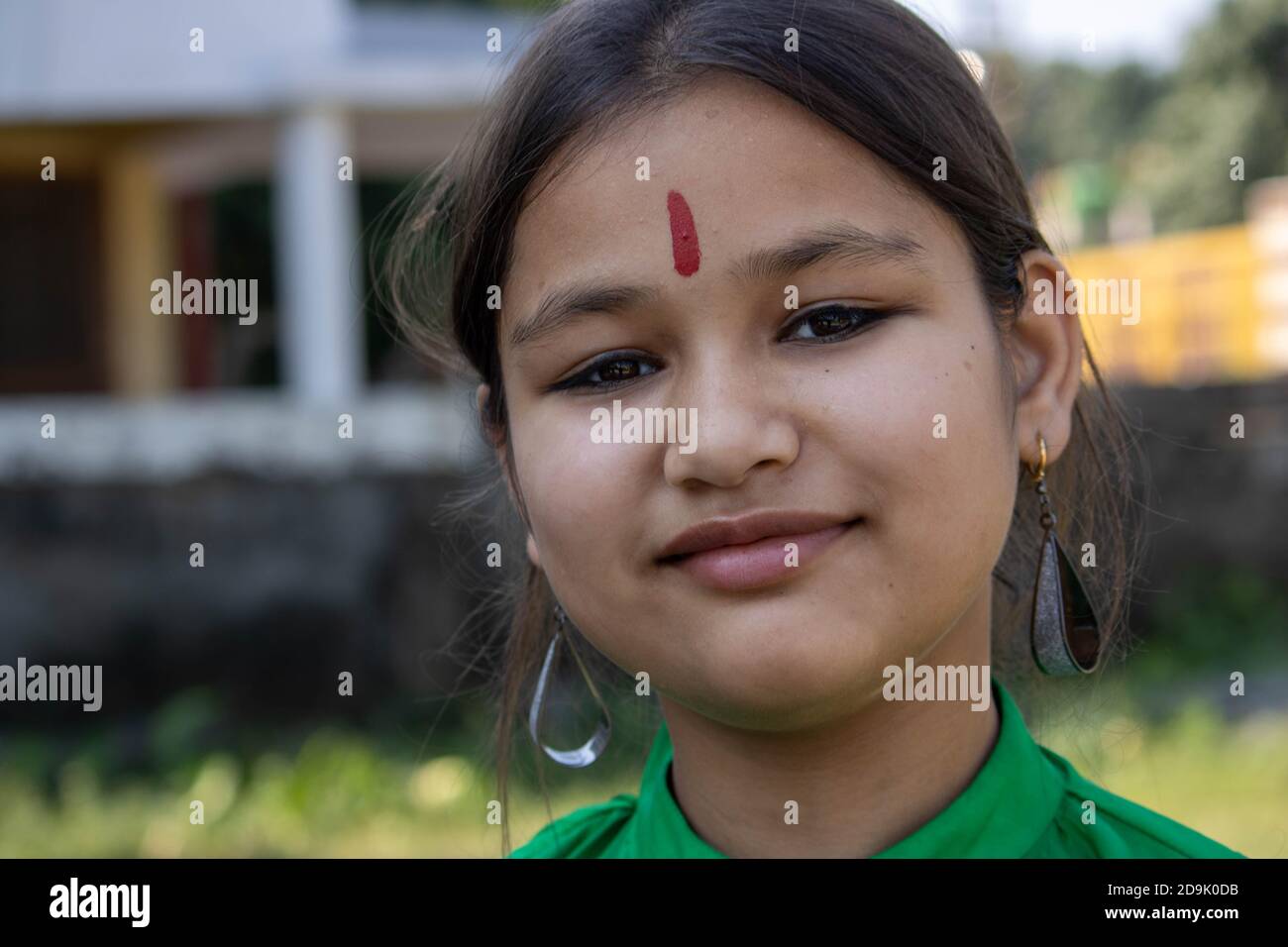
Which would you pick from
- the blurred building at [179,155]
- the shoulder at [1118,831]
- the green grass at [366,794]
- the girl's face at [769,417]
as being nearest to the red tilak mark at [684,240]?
the girl's face at [769,417]

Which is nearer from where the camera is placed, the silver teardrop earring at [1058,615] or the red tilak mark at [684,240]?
the red tilak mark at [684,240]

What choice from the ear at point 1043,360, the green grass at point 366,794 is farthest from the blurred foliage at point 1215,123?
the ear at point 1043,360

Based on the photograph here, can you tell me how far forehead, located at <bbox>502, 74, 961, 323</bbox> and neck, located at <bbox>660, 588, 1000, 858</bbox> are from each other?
1.62 feet

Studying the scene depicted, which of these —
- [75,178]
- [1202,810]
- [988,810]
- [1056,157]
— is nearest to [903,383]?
[988,810]

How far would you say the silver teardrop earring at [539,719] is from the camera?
192 centimetres

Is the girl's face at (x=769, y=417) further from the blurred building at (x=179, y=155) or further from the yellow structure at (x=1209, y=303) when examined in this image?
the yellow structure at (x=1209, y=303)

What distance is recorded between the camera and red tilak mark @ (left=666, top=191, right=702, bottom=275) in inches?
60.5

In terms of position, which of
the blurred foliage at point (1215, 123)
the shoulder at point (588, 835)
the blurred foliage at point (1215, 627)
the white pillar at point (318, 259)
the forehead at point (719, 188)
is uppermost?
the blurred foliage at point (1215, 123)

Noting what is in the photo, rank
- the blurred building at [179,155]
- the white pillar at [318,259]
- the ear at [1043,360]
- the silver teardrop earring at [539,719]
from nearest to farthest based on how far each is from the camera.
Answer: the ear at [1043,360] → the silver teardrop earring at [539,719] → the white pillar at [318,259] → the blurred building at [179,155]

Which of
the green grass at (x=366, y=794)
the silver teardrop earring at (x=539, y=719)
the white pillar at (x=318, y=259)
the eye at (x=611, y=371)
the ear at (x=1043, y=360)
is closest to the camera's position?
the eye at (x=611, y=371)

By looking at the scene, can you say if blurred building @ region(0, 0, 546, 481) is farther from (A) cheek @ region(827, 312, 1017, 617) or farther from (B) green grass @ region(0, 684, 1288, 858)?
(A) cheek @ region(827, 312, 1017, 617)

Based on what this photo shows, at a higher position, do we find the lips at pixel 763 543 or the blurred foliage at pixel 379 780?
the lips at pixel 763 543

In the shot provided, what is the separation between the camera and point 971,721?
5.71 feet
